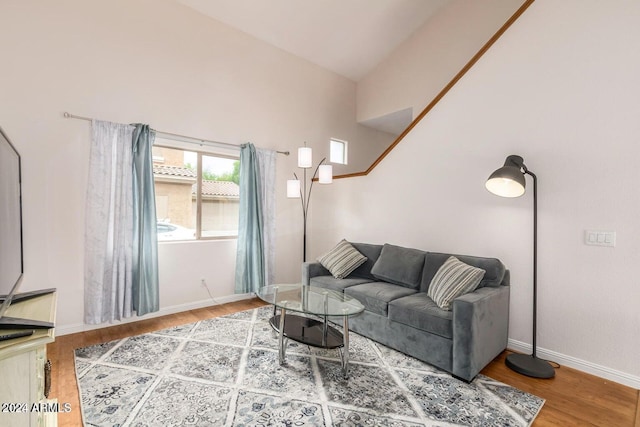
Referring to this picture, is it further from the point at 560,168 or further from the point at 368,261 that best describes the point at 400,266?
the point at 560,168

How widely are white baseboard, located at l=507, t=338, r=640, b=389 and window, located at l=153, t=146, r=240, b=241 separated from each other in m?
3.43

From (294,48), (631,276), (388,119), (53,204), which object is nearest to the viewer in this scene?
(631,276)

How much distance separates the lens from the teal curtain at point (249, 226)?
396 centimetres

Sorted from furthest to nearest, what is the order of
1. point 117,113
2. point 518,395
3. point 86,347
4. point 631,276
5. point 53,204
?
1. point 117,113
2. point 53,204
3. point 86,347
4. point 631,276
5. point 518,395

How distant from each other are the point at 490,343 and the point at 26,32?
4.73 metres

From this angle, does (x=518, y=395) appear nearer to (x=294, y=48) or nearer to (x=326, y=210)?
(x=326, y=210)

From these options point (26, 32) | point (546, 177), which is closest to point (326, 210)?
point (546, 177)

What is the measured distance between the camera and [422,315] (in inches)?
94.5

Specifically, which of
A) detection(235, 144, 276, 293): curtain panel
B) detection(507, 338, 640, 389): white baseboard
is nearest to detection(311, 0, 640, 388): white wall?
detection(507, 338, 640, 389): white baseboard

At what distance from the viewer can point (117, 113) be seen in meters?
3.08

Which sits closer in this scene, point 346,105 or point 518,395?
point 518,395

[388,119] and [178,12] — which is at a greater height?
[178,12]

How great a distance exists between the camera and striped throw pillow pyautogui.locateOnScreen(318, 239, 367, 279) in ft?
11.4

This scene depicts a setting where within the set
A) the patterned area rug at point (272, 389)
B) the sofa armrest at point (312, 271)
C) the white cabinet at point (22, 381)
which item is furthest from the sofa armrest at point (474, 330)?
the white cabinet at point (22, 381)
